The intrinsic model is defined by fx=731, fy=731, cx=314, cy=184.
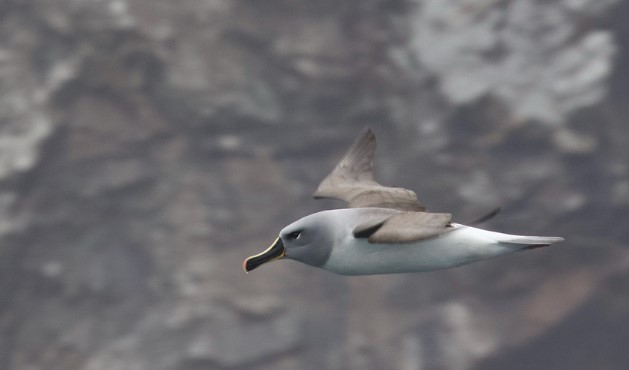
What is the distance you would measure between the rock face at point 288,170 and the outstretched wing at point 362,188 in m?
5.80

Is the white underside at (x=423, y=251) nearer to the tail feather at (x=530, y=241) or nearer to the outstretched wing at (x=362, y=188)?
the tail feather at (x=530, y=241)

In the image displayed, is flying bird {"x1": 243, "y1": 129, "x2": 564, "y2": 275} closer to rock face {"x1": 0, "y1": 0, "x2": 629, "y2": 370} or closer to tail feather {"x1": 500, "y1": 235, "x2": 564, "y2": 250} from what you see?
tail feather {"x1": 500, "y1": 235, "x2": 564, "y2": 250}

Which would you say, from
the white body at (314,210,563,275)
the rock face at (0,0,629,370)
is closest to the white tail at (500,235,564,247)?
the white body at (314,210,563,275)

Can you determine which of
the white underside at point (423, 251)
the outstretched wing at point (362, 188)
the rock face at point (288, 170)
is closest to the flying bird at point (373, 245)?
the white underside at point (423, 251)

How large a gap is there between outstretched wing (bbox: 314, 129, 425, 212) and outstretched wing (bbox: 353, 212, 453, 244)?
1204mm

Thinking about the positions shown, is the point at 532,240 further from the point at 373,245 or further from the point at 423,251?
the point at 373,245

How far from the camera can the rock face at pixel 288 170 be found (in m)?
13.0

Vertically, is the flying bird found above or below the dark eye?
below

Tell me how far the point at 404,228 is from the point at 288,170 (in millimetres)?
8703

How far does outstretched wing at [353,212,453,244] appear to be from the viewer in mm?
5520

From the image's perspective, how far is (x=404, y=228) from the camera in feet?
18.5

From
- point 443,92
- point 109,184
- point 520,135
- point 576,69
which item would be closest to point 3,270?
point 109,184

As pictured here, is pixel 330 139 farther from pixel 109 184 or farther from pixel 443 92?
pixel 109 184

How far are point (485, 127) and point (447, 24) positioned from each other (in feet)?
7.04
